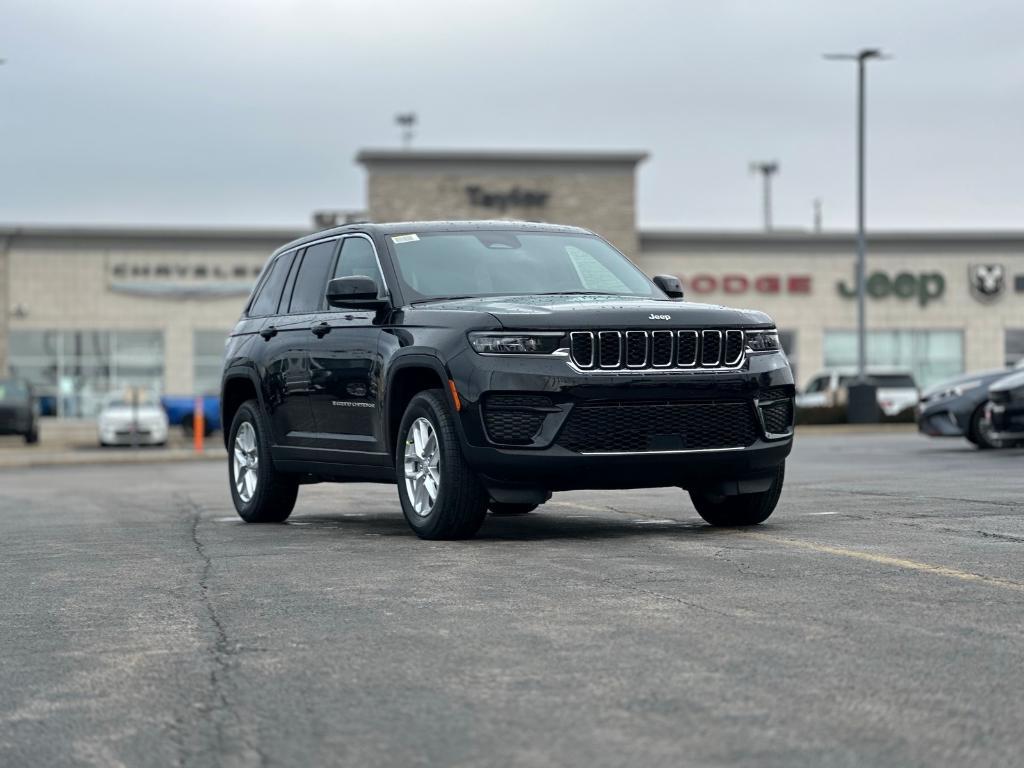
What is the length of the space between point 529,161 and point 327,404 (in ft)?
165

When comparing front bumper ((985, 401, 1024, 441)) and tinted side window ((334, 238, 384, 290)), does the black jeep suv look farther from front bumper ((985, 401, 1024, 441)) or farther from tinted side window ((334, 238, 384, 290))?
front bumper ((985, 401, 1024, 441))

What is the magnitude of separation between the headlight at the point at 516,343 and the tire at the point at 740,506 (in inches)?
65.0

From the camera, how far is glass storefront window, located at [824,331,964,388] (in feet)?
202

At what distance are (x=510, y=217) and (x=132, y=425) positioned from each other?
70.2 ft

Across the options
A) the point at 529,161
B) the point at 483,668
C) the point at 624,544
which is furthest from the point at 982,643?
the point at 529,161

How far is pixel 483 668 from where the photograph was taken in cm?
545

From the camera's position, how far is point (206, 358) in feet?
200

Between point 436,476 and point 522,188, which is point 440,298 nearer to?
point 436,476

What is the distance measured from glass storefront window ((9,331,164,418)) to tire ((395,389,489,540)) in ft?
169

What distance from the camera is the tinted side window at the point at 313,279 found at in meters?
11.4

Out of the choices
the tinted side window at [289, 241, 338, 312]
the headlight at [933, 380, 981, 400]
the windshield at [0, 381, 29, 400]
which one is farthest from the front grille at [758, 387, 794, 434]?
the windshield at [0, 381, 29, 400]

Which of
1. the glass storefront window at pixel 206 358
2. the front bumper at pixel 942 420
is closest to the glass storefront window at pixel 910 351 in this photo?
the glass storefront window at pixel 206 358

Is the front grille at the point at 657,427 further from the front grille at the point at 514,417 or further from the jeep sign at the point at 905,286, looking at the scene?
the jeep sign at the point at 905,286

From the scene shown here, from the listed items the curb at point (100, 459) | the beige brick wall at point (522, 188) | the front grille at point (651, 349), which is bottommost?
the curb at point (100, 459)
